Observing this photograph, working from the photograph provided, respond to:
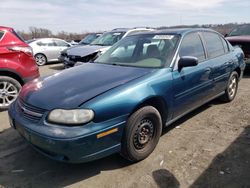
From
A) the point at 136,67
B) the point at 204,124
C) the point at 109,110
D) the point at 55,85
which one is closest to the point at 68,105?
the point at 109,110

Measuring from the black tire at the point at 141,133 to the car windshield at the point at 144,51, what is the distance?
81 centimetres

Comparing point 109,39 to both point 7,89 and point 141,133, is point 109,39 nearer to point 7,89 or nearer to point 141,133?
point 7,89

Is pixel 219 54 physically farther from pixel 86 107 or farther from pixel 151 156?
pixel 86 107

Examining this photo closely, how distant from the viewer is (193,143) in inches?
162

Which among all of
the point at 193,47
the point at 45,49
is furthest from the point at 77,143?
the point at 45,49

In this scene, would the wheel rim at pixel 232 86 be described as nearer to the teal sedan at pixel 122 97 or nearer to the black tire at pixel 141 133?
the teal sedan at pixel 122 97

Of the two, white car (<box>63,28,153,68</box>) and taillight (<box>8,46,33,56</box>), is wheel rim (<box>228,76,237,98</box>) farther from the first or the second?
taillight (<box>8,46,33,56</box>)

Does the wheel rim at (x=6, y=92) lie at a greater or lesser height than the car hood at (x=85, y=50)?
lesser

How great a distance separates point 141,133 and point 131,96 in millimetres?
538

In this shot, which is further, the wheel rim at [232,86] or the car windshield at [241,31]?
the car windshield at [241,31]

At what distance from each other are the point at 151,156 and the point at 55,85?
1.58 m

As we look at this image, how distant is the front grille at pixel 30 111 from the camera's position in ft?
10.4

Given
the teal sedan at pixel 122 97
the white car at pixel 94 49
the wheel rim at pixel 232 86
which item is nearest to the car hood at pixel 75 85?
the teal sedan at pixel 122 97

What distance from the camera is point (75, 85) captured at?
11.7ft
